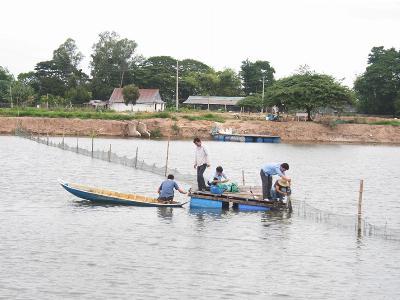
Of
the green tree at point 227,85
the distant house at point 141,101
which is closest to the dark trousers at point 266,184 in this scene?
the distant house at point 141,101

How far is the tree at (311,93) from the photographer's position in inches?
3391

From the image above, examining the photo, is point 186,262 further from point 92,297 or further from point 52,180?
point 52,180

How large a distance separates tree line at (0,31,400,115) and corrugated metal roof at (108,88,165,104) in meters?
4.35

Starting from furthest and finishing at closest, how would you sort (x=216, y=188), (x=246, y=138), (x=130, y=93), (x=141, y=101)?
(x=141, y=101) < (x=130, y=93) < (x=246, y=138) < (x=216, y=188)

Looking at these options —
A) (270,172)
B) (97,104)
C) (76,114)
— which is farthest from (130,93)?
(270,172)

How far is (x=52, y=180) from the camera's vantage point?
36.5m

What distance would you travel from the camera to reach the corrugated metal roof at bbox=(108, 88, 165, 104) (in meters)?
106

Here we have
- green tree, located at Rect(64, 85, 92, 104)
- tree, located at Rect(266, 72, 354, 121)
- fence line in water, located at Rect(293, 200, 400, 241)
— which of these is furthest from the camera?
green tree, located at Rect(64, 85, 92, 104)

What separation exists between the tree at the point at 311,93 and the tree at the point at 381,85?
796 cm

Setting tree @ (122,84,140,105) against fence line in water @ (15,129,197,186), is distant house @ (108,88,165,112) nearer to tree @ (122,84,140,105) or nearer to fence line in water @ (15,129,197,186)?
tree @ (122,84,140,105)

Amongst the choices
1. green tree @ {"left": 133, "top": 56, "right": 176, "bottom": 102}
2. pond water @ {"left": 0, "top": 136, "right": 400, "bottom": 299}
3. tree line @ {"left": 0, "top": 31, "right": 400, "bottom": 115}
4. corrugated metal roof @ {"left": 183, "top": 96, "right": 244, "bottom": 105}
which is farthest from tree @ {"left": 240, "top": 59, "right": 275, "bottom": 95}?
pond water @ {"left": 0, "top": 136, "right": 400, "bottom": 299}

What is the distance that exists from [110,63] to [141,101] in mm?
11308

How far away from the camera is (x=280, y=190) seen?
25.5 m

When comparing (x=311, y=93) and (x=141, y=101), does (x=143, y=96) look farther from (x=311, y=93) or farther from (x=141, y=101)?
(x=311, y=93)
